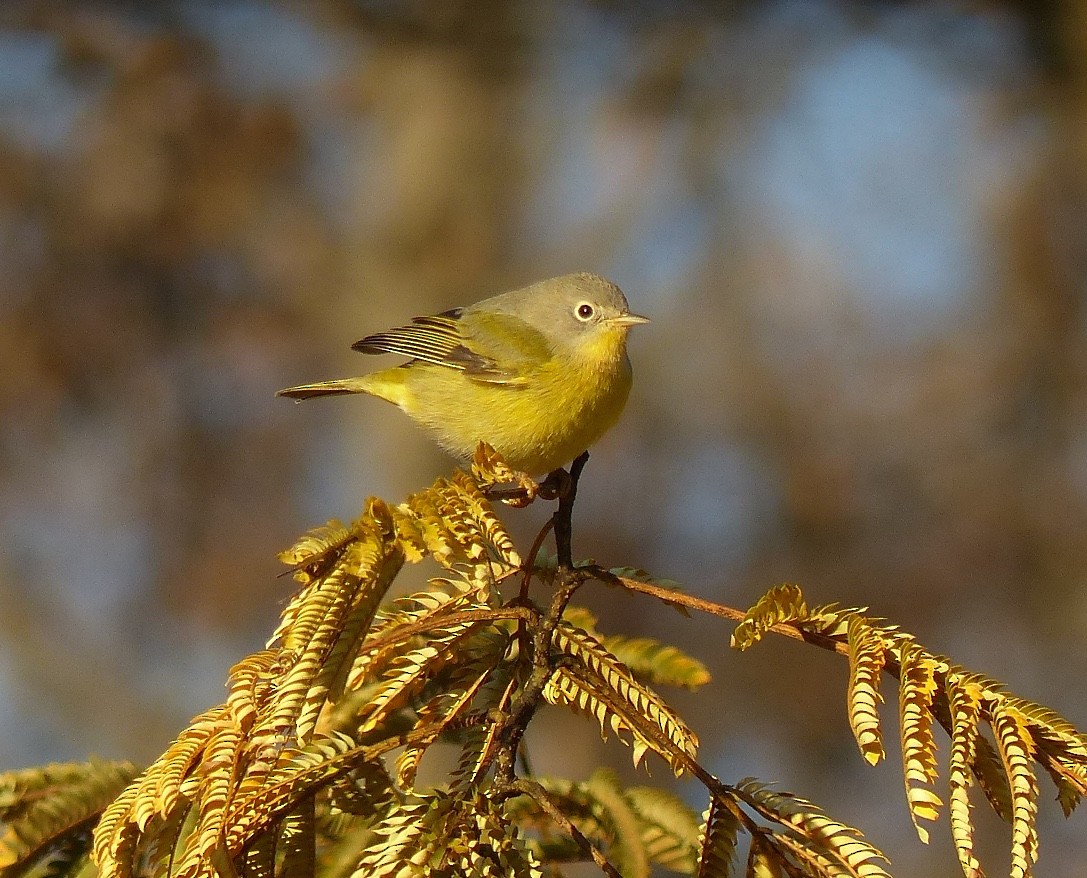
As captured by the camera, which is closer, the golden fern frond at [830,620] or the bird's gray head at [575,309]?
the golden fern frond at [830,620]

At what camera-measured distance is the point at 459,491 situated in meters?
1.91

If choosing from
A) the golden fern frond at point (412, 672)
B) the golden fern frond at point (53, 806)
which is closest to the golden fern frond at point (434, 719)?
the golden fern frond at point (412, 672)

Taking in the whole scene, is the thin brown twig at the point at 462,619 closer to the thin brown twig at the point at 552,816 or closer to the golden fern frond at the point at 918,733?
the thin brown twig at the point at 552,816

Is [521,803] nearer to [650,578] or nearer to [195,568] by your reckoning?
[650,578]

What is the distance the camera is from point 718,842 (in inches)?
66.5

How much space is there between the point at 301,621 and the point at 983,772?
1.00m

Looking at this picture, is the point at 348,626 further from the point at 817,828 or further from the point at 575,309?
the point at 575,309

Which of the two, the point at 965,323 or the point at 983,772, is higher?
the point at 965,323

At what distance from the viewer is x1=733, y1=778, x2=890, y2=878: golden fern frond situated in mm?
1570

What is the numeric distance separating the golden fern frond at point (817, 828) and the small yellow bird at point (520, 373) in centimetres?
191

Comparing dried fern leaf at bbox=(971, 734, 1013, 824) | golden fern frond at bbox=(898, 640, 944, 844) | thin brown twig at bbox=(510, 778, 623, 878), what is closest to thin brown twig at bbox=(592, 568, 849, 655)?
golden fern frond at bbox=(898, 640, 944, 844)

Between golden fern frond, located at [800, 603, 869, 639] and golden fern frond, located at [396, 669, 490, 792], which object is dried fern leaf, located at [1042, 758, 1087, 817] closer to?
golden fern frond, located at [800, 603, 869, 639]

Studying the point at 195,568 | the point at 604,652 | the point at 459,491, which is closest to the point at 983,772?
the point at 604,652

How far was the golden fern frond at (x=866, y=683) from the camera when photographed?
1.41 meters
